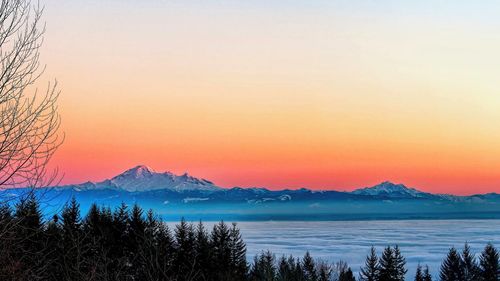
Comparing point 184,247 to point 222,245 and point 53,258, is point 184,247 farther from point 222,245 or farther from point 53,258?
point 53,258

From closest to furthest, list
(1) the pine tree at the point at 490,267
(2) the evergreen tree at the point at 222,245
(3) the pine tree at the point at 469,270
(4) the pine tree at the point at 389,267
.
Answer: (2) the evergreen tree at the point at 222,245 → (4) the pine tree at the point at 389,267 → (1) the pine tree at the point at 490,267 → (3) the pine tree at the point at 469,270

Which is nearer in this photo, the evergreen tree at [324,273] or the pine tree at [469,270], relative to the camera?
the evergreen tree at [324,273]

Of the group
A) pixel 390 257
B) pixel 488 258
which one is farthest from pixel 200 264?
pixel 488 258

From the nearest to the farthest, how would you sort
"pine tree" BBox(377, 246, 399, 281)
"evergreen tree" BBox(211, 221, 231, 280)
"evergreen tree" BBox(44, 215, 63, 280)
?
"evergreen tree" BBox(44, 215, 63, 280), "evergreen tree" BBox(211, 221, 231, 280), "pine tree" BBox(377, 246, 399, 281)

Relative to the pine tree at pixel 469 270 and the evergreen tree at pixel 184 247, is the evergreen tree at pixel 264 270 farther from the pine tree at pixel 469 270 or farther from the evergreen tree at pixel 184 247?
the pine tree at pixel 469 270

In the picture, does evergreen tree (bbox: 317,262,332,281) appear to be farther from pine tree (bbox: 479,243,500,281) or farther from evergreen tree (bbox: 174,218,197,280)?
evergreen tree (bbox: 174,218,197,280)

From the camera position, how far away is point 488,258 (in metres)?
67.1

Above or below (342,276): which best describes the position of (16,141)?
above

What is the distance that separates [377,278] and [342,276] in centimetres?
526

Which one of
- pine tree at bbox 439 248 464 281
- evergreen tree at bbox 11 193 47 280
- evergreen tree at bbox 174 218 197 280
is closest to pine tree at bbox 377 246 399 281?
pine tree at bbox 439 248 464 281

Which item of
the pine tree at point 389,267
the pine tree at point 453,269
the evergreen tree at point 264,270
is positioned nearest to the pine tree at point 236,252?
the evergreen tree at point 264,270

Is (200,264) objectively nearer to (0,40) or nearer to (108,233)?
(108,233)

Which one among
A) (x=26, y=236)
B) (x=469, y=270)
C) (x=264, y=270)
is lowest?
(x=469, y=270)

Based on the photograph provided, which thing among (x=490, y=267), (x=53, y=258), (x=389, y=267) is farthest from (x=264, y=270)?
(x=490, y=267)
